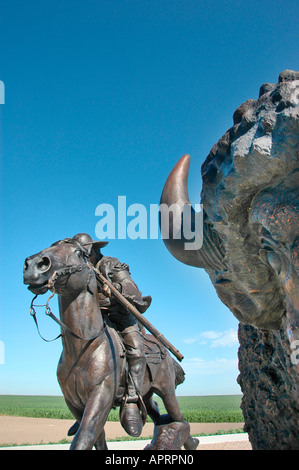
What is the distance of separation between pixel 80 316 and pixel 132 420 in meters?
1.09

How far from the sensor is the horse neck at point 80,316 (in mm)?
3445

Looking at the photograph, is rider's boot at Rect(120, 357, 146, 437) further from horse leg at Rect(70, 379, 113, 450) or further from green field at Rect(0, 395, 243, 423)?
green field at Rect(0, 395, 243, 423)

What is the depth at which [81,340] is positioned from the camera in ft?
11.3

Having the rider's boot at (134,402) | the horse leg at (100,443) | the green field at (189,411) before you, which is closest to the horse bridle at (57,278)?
the rider's boot at (134,402)

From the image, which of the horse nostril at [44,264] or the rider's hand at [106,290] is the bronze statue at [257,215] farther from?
the rider's hand at [106,290]

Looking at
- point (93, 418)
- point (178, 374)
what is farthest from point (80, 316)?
point (178, 374)

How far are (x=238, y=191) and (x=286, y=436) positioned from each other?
1269 mm

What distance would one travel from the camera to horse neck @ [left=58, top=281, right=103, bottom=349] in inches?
136

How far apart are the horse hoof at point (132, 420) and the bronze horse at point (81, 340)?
0.44 ft

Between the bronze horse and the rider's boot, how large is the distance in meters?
0.09

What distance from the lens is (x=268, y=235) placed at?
1104 millimetres

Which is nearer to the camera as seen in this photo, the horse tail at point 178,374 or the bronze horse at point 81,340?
the bronze horse at point 81,340

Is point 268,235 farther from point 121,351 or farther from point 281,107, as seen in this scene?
point 121,351
